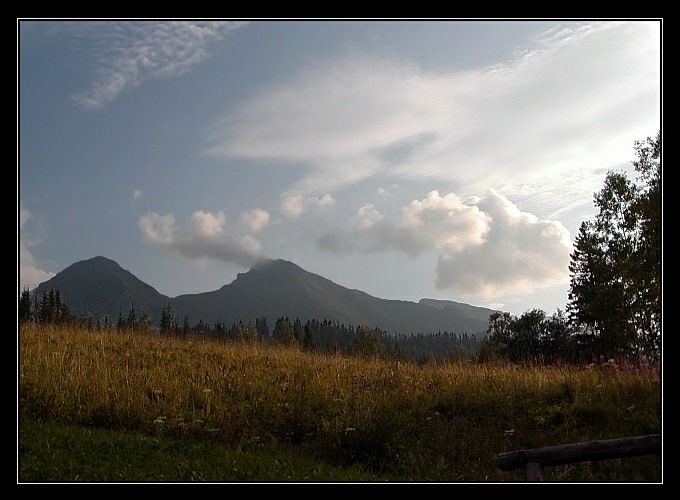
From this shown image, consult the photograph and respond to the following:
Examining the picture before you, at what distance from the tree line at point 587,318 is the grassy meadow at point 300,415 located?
1107 millimetres

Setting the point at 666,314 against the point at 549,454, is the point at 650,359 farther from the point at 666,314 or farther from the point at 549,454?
the point at 549,454

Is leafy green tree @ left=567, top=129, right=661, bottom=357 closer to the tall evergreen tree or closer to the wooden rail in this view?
the wooden rail

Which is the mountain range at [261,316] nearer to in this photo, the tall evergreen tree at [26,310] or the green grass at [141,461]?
the tall evergreen tree at [26,310]

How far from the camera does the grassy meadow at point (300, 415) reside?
6750mm

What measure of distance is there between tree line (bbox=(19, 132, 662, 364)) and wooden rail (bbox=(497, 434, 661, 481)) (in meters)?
5.83

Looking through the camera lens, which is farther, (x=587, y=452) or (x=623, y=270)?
→ (x=623, y=270)

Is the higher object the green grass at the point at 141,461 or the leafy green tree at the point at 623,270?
the leafy green tree at the point at 623,270

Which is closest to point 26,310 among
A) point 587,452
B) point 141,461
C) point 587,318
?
point 141,461

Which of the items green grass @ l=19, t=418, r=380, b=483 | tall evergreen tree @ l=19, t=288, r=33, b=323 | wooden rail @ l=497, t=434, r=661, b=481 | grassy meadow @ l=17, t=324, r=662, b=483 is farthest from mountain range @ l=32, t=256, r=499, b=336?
wooden rail @ l=497, t=434, r=661, b=481

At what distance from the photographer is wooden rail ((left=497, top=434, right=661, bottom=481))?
15.4 feet

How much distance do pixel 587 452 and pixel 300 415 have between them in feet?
15.1

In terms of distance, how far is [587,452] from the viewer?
4711mm

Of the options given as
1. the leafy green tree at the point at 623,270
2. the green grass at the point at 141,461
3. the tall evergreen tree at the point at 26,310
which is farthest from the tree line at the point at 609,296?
the tall evergreen tree at the point at 26,310

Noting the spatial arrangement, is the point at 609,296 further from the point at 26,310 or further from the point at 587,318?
the point at 26,310
